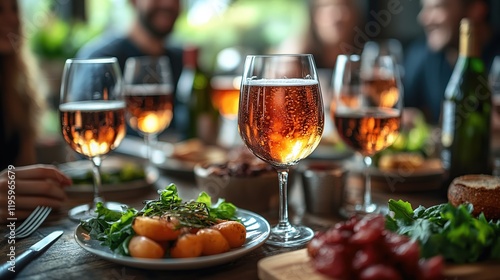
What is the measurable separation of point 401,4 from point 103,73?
14.2 feet

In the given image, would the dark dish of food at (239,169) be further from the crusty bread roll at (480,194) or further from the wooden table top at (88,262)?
the crusty bread roll at (480,194)

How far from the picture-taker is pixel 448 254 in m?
0.82

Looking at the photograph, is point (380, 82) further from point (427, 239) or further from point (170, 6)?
point (170, 6)

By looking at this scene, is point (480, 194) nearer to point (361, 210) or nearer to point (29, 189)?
point (361, 210)

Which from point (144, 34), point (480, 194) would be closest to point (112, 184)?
point (480, 194)

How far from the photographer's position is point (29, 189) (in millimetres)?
1179

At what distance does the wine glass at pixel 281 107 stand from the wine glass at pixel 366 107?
12.0 inches

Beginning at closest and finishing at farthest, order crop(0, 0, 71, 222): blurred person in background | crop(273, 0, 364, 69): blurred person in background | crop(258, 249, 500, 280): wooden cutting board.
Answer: crop(258, 249, 500, 280): wooden cutting board → crop(0, 0, 71, 222): blurred person in background → crop(273, 0, 364, 69): blurred person in background

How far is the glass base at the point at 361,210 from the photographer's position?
1222 millimetres

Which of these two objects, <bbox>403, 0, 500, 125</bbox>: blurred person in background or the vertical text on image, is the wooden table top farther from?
<bbox>403, 0, 500, 125</bbox>: blurred person in background

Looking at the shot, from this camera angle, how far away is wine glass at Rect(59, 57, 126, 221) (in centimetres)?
120

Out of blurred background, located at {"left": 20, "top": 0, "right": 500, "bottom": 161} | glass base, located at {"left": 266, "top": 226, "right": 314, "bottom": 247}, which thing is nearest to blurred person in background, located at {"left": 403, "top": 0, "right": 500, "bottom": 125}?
blurred background, located at {"left": 20, "top": 0, "right": 500, "bottom": 161}

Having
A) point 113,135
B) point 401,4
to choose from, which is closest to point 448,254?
point 113,135

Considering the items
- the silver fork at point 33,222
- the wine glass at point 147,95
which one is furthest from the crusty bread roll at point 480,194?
the wine glass at point 147,95
